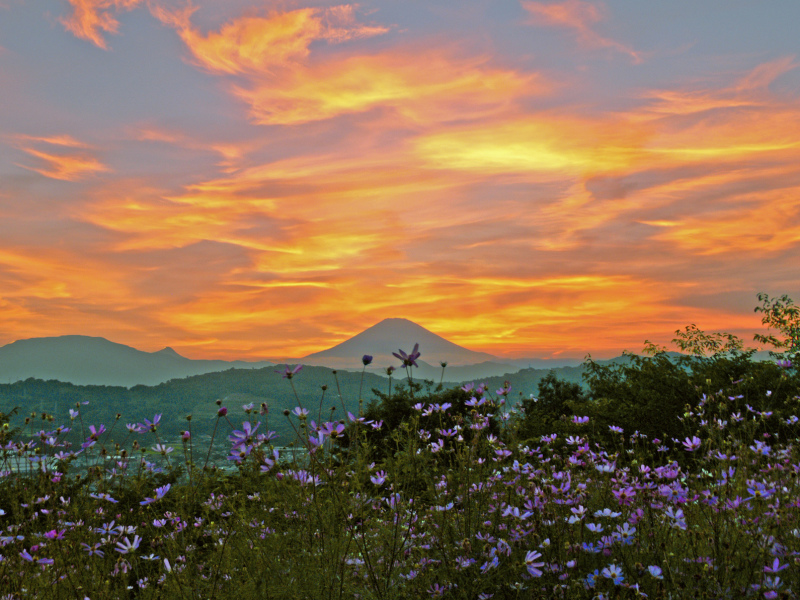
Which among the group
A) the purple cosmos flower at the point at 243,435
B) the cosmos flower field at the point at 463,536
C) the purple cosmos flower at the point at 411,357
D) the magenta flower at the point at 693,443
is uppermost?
the purple cosmos flower at the point at 411,357

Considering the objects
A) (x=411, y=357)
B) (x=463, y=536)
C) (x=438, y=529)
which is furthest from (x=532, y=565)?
(x=411, y=357)

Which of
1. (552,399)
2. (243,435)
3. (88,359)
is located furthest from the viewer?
(88,359)

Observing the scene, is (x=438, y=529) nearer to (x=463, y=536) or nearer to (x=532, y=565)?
(x=463, y=536)

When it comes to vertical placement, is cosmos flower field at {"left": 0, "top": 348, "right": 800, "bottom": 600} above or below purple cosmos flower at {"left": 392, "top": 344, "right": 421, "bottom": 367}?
below

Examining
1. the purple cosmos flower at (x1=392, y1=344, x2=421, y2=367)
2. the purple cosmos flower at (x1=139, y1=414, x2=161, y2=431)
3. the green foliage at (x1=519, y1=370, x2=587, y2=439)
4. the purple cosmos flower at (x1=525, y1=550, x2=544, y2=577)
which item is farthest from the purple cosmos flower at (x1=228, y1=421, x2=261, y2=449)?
the green foliage at (x1=519, y1=370, x2=587, y2=439)

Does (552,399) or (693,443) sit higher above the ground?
(693,443)

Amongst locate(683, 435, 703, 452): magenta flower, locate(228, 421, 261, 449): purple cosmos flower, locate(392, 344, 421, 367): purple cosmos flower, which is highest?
locate(392, 344, 421, 367): purple cosmos flower

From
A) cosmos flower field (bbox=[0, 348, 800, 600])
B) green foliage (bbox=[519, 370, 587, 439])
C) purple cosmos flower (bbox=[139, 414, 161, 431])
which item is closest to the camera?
cosmos flower field (bbox=[0, 348, 800, 600])

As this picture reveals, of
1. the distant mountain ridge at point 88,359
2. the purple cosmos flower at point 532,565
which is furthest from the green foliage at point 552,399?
the distant mountain ridge at point 88,359

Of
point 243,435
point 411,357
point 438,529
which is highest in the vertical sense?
point 411,357

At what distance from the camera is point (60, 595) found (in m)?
4.19

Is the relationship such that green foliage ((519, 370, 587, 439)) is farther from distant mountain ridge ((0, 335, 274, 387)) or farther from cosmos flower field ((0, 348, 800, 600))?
distant mountain ridge ((0, 335, 274, 387))

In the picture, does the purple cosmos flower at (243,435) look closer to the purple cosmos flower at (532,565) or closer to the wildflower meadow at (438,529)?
the wildflower meadow at (438,529)

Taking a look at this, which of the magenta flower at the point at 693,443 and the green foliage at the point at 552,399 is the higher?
the magenta flower at the point at 693,443
